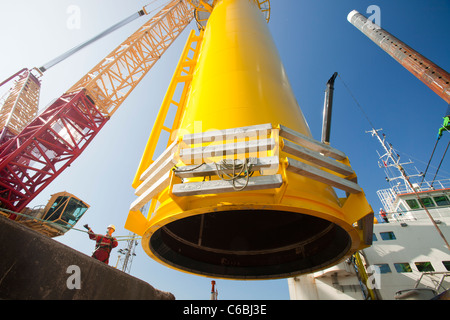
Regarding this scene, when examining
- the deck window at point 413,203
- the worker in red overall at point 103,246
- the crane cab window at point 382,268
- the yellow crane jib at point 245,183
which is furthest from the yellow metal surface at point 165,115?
the deck window at point 413,203

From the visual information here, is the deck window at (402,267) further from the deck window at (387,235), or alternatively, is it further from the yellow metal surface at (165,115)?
the yellow metal surface at (165,115)

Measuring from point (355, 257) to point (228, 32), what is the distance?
14.4m

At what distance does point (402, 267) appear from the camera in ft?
45.4

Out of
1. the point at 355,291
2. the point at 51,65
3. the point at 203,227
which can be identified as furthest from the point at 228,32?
the point at 51,65

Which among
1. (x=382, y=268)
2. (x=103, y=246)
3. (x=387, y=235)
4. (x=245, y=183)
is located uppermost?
(x=387, y=235)

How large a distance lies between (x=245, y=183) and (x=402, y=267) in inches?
715

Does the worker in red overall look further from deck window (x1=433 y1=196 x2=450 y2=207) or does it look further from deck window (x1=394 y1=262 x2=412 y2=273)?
deck window (x1=433 y1=196 x2=450 y2=207)

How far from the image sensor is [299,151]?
1.88 metres

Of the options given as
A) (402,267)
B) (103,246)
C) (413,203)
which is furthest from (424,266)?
(103,246)

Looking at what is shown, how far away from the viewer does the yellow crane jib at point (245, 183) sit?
1801 millimetres

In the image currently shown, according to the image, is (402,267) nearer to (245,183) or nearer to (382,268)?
(382,268)

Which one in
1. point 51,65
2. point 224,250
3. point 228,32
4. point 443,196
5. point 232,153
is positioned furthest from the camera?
point 51,65
